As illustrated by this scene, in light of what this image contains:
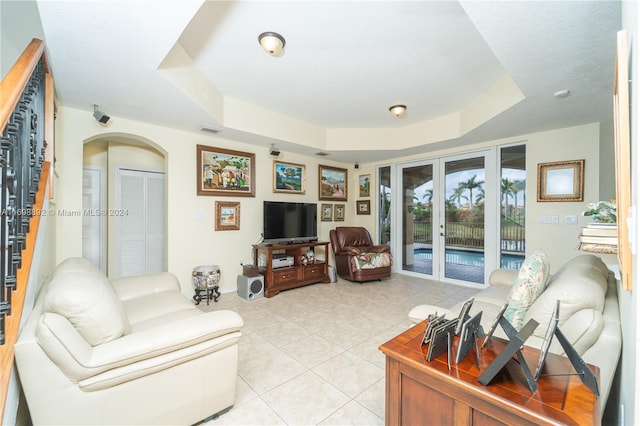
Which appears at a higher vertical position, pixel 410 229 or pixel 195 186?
pixel 195 186

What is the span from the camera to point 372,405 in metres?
1.76

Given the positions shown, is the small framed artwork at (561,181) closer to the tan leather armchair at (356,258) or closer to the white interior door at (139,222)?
the tan leather armchair at (356,258)

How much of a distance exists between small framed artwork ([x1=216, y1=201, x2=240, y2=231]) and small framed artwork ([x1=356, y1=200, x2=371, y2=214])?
2785 millimetres

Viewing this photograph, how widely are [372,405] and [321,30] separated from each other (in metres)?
2.73

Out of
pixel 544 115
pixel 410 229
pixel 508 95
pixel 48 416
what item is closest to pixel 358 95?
pixel 508 95

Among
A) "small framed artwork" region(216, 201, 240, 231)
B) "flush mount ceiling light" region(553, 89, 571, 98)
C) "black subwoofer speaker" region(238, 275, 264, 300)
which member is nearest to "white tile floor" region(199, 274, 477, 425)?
"black subwoofer speaker" region(238, 275, 264, 300)

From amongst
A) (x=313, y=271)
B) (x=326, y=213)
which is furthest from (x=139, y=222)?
(x=326, y=213)

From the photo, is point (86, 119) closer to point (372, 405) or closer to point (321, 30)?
point (321, 30)

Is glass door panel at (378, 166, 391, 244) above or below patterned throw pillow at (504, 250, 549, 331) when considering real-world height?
above

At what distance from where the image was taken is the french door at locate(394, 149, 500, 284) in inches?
174

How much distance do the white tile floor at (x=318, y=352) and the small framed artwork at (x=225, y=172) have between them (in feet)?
5.21

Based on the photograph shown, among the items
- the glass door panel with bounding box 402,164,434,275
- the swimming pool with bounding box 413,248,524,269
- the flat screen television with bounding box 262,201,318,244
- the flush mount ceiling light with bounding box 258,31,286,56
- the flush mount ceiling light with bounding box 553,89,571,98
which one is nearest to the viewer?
the flush mount ceiling light with bounding box 258,31,286,56

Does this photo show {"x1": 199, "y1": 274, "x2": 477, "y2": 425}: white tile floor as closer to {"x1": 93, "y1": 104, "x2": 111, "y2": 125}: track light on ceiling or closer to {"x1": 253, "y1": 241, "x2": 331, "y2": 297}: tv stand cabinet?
{"x1": 253, "y1": 241, "x2": 331, "y2": 297}: tv stand cabinet

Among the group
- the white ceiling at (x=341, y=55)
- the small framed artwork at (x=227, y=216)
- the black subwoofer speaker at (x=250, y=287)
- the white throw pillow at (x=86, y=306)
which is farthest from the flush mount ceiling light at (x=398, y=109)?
the white throw pillow at (x=86, y=306)
